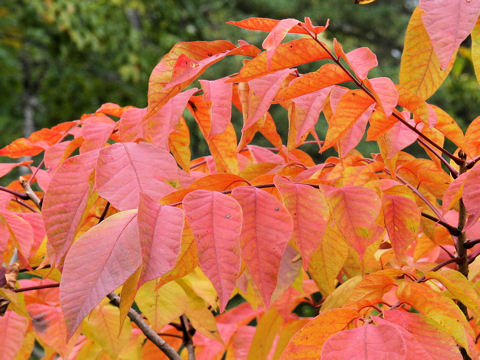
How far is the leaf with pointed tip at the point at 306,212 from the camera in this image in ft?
1.86

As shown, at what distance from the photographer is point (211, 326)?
33.6 inches

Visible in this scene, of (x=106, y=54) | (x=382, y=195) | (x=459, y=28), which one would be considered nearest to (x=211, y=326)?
(x=382, y=195)

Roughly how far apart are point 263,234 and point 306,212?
0.07 m

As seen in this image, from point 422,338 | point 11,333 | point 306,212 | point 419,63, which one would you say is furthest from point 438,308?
point 11,333

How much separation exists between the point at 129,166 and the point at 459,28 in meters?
0.31

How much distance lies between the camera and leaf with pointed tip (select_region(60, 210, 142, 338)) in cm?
43

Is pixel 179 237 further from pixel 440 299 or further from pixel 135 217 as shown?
pixel 440 299

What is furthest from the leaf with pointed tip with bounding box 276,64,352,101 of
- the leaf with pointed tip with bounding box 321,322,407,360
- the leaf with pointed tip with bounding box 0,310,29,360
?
the leaf with pointed tip with bounding box 0,310,29,360

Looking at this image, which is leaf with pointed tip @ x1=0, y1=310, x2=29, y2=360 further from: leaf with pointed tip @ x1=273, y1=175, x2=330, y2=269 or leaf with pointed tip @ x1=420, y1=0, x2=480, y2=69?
leaf with pointed tip @ x1=420, y1=0, x2=480, y2=69

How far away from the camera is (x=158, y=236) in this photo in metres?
0.47

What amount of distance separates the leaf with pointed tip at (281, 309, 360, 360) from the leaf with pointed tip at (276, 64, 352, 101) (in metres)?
0.21

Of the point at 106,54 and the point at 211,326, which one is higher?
the point at 211,326

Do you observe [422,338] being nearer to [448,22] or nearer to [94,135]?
[448,22]

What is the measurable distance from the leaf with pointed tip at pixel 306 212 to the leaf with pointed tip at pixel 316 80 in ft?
0.29
